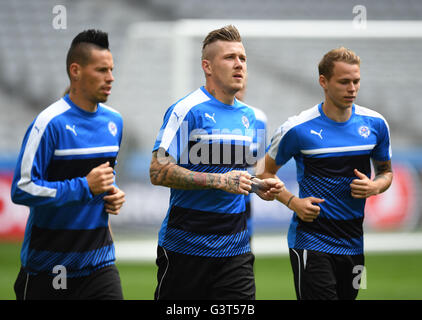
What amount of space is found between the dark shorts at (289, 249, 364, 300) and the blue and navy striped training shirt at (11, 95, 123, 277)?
1398 millimetres

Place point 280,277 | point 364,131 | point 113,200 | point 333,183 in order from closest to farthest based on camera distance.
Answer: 1. point 113,200
2. point 333,183
3. point 364,131
4. point 280,277

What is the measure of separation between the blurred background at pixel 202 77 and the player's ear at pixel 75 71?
279 centimetres

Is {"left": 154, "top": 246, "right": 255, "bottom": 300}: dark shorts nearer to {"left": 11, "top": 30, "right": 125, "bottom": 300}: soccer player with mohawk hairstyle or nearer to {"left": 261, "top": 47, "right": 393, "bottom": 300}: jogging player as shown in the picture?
{"left": 11, "top": 30, "right": 125, "bottom": 300}: soccer player with mohawk hairstyle

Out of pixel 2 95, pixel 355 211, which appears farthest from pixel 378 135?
pixel 2 95

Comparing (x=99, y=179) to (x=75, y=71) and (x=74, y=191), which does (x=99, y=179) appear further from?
(x=75, y=71)

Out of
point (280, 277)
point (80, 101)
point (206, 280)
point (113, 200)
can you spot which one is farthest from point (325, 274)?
point (280, 277)

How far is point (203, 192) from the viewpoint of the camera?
4.04 m

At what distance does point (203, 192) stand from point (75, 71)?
1152 mm

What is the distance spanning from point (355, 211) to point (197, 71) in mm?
7244

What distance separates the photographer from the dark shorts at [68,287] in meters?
3.79

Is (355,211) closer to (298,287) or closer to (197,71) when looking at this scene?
(298,287)

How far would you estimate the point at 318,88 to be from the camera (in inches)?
482


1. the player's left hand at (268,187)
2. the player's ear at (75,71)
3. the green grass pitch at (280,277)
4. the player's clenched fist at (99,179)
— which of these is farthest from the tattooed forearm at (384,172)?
the green grass pitch at (280,277)

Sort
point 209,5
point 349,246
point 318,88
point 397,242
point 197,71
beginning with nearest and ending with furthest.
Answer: point 349,246 → point 397,242 → point 197,71 → point 318,88 → point 209,5
